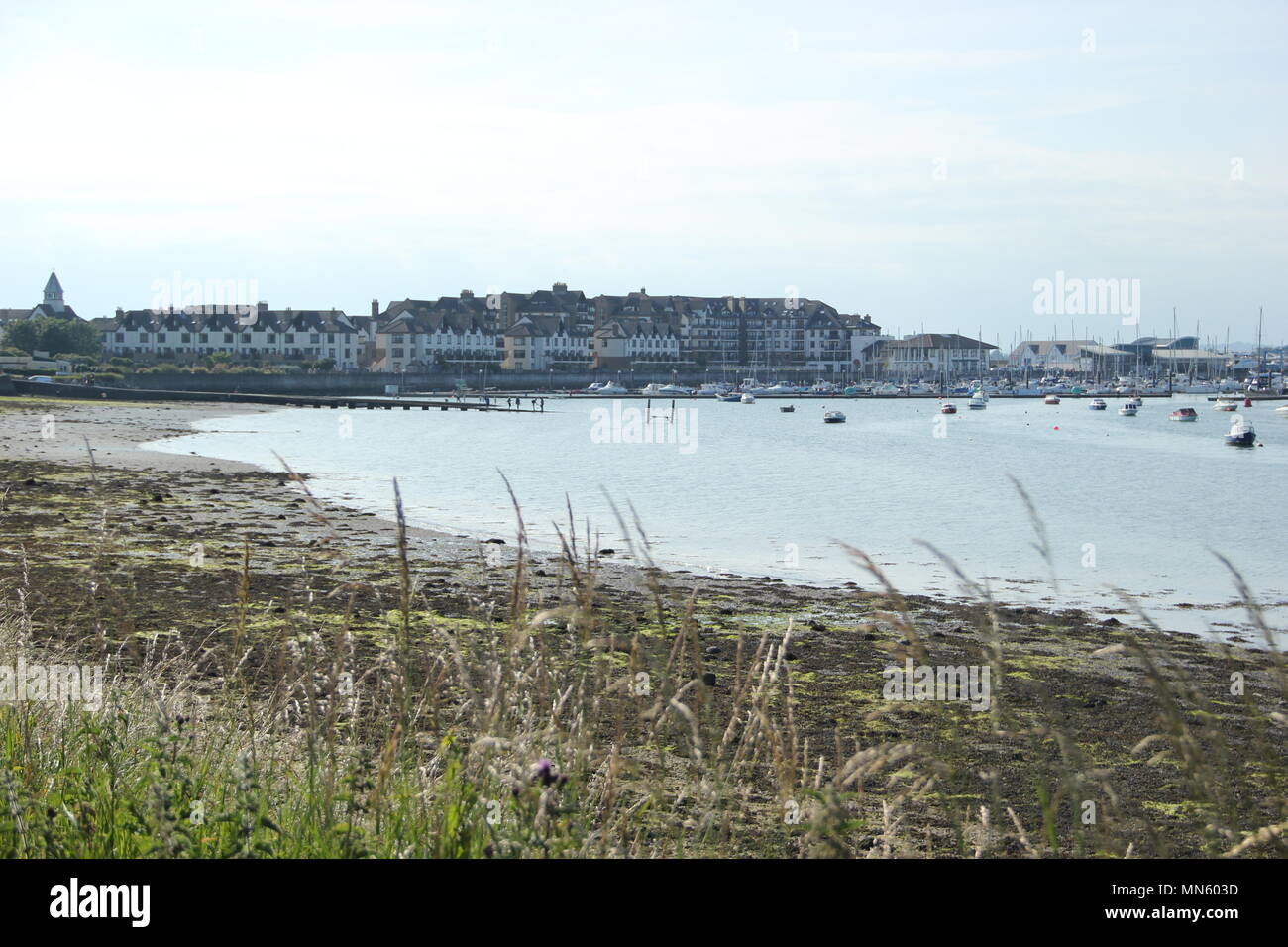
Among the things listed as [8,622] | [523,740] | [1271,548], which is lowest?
[1271,548]

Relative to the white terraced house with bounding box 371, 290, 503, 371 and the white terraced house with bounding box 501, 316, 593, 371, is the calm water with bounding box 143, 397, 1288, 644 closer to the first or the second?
the white terraced house with bounding box 371, 290, 503, 371

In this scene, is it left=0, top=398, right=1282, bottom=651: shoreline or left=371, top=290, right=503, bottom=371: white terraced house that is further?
left=371, top=290, right=503, bottom=371: white terraced house

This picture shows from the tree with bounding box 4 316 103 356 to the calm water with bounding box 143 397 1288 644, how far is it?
48135 mm

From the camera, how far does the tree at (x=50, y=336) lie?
13088 cm

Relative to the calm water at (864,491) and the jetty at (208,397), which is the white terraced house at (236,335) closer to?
the jetty at (208,397)

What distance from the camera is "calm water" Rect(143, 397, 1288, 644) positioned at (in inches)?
1045

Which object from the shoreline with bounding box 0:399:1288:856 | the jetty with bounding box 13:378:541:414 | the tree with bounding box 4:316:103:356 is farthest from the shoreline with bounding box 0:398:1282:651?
the tree with bounding box 4:316:103:356

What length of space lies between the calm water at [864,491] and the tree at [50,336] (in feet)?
158

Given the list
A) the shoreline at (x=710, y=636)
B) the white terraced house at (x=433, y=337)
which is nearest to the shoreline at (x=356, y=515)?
the shoreline at (x=710, y=636)

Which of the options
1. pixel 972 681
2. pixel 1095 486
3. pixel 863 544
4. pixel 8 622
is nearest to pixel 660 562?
pixel 863 544

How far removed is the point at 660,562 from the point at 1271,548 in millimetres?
17992
